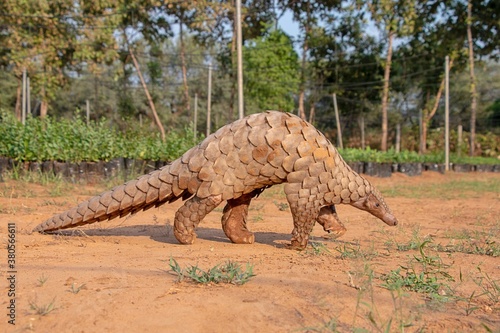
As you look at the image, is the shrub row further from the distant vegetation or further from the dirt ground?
the dirt ground

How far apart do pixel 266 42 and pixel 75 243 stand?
20590 millimetres

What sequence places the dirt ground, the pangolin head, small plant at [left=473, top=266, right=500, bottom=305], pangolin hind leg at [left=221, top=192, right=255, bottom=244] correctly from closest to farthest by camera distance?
the dirt ground → small plant at [left=473, top=266, right=500, bottom=305] → the pangolin head → pangolin hind leg at [left=221, top=192, right=255, bottom=244]

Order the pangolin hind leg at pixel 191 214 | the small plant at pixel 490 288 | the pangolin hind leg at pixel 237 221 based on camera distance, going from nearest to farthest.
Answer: the small plant at pixel 490 288, the pangolin hind leg at pixel 191 214, the pangolin hind leg at pixel 237 221

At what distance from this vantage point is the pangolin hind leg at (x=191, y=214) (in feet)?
14.8

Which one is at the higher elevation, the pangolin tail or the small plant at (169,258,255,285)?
the pangolin tail

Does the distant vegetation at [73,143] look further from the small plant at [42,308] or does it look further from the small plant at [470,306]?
the small plant at [470,306]

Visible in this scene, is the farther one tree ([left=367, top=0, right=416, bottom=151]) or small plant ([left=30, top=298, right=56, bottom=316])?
tree ([left=367, top=0, right=416, bottom=151])

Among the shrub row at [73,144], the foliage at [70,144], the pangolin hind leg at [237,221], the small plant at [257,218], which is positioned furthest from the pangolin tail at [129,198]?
the foliage at [70,144]

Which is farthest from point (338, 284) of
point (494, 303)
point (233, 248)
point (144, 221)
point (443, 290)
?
point (144, 221)

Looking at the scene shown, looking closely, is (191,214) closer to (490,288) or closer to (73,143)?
(490,288)

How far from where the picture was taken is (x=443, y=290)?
3.14 metres

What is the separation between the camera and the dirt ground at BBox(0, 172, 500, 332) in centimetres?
252

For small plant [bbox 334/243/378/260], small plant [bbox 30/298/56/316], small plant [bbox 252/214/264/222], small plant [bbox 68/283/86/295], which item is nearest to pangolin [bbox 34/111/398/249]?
small plant [bbox 334/243/378/260]

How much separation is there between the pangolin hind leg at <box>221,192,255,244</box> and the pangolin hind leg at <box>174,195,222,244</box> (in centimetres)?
39
